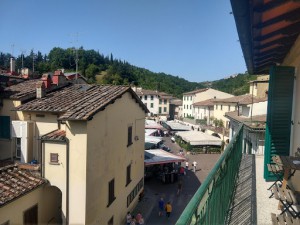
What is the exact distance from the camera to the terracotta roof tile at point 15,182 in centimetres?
896

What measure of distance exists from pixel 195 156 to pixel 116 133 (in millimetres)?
20296

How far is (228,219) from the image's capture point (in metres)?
3.68

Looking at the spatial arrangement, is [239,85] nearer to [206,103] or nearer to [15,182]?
[206,103]

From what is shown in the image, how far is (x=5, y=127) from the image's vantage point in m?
12.9

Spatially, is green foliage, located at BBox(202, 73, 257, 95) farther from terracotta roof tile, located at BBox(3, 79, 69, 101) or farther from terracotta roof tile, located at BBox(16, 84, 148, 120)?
terracotta roof tile, located at BBox(3, 79, 69, 101)

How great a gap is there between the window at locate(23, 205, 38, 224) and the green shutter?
8152 millimetres

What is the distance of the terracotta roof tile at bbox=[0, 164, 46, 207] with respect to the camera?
8.96m

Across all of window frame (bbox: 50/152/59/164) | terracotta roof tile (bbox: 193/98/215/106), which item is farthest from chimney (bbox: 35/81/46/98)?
terracotta roof tile (bbox: 193/98/215/106)

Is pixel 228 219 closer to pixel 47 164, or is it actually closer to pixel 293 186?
pixel 293 186

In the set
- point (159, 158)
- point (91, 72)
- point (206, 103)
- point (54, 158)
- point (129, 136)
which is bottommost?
point (159, 158)

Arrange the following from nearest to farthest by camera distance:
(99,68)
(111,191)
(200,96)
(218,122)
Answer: (111,191), (218,122), (200,96), (99,68)

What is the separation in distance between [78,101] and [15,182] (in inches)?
159

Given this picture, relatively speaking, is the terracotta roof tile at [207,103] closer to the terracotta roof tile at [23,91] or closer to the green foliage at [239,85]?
the green foliage at [239,85]

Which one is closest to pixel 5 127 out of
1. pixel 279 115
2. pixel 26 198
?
pixel 26 198
